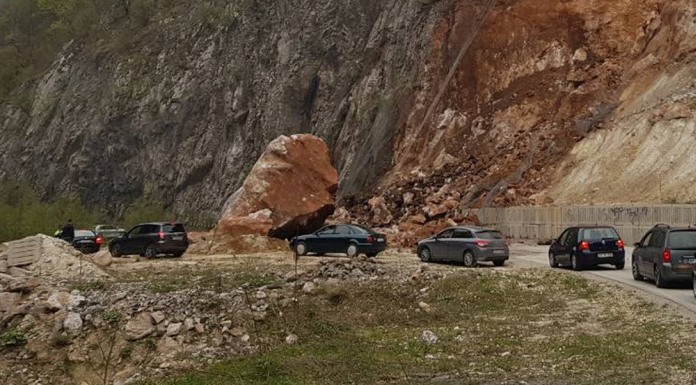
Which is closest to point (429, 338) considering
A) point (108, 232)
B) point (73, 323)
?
point (73, 323)

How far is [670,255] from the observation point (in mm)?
16734

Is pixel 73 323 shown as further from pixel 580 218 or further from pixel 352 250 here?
pixel 580 218

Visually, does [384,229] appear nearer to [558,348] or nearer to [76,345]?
[76,345]

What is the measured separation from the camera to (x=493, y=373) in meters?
9.98

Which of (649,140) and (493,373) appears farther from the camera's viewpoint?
(649,140)

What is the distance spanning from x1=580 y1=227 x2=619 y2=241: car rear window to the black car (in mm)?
8004

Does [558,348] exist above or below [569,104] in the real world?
below

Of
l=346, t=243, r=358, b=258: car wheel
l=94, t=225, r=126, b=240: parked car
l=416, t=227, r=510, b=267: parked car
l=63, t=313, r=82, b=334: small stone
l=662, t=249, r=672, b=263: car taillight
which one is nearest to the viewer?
l=63, t=313, r=82, b=334: small stone

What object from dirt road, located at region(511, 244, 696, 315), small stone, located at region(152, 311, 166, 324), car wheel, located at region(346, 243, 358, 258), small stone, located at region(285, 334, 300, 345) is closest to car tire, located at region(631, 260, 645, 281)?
dirt road, located at region(511, 244, 696, 315)

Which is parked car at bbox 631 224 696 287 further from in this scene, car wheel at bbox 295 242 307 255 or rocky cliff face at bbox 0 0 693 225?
rocky cliff face at bbox 0 0 693 225

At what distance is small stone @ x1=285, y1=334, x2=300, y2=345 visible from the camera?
1379 cm

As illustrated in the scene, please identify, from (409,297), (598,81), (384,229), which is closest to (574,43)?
(598,81)

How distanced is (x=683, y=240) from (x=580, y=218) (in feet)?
47.7

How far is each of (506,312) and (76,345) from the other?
29.0ft
